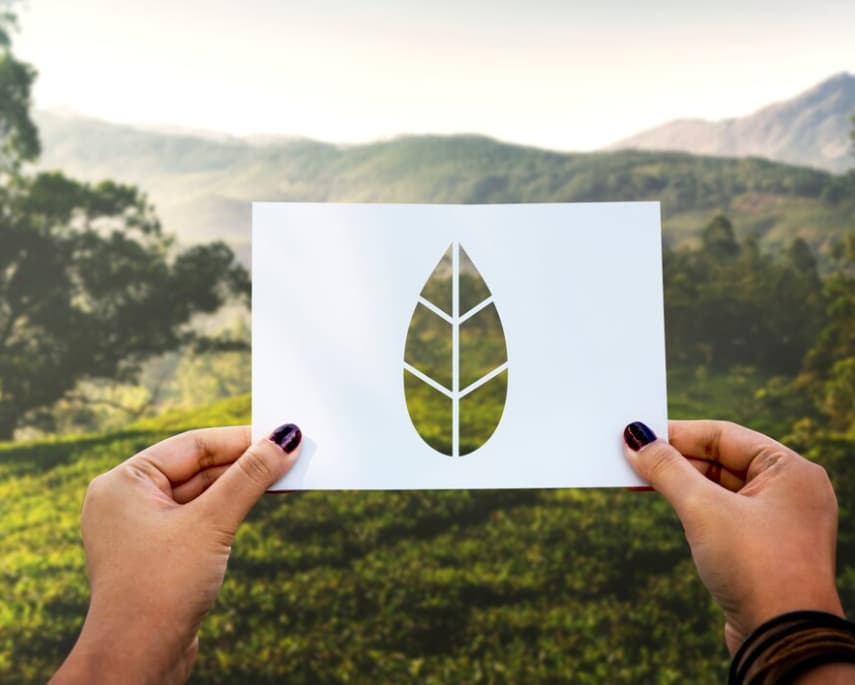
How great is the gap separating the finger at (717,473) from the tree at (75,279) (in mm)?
3205

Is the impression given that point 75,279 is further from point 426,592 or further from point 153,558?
point 153,558

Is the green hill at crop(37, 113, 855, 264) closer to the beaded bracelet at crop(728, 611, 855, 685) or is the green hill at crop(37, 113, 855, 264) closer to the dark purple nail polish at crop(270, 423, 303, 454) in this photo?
the dark purple nail polish at crop(270, 423, 303, 454)

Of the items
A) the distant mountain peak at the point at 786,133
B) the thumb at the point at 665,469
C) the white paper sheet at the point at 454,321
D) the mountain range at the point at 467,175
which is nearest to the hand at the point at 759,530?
the thumb at the point at 665,469

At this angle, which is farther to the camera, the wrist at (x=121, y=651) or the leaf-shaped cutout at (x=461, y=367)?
the leaf-shaped cutout at (x=461, y=367)

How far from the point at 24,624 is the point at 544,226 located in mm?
3080

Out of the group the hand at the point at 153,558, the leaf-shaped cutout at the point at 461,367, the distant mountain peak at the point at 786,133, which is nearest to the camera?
the hand at the point at 153,558

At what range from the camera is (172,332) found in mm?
3791

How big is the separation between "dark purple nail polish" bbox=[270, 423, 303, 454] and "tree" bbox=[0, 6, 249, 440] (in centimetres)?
303

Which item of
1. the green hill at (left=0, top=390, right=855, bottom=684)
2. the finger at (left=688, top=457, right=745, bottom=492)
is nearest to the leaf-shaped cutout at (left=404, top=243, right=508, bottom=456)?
the green hill at (left=0, top=390, right=855, bottom=684)

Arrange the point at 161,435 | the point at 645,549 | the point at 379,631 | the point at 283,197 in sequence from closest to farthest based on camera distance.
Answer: the point at 379,631, the point at 645,549, the point at 161,435, the point at 283,197

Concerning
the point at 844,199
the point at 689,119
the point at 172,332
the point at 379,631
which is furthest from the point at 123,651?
the point at 844,199

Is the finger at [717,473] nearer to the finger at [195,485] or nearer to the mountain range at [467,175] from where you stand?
the finger at [195,485]

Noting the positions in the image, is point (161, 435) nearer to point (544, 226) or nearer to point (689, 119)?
point (544, 226)

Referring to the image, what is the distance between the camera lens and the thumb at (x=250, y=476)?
83cm
